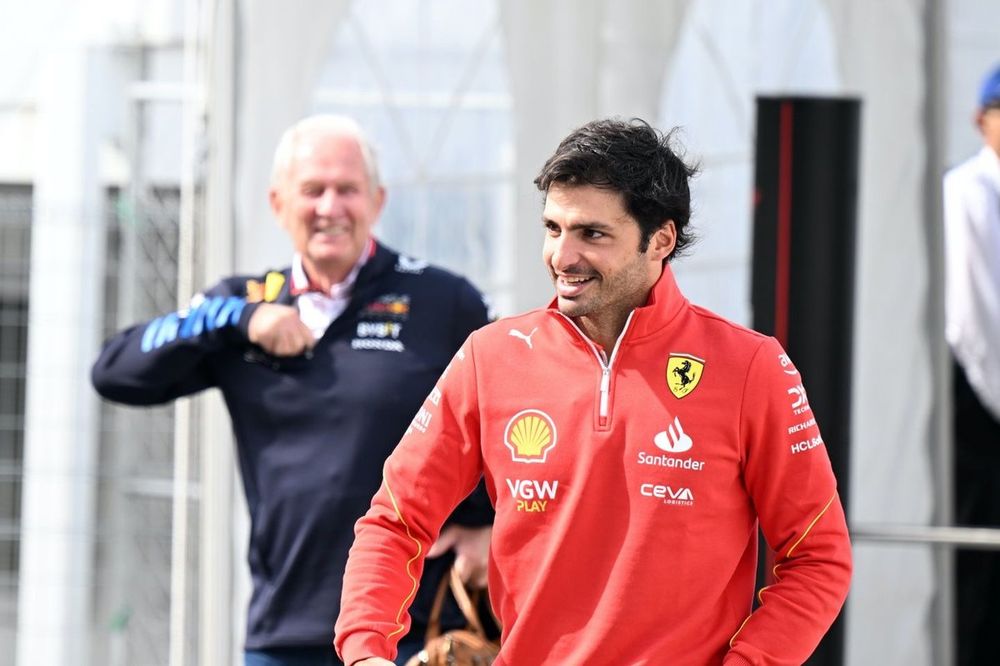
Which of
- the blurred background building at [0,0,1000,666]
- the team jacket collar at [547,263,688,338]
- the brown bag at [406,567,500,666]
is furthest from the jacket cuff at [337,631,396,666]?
the blurred background building at [0,0,1000,666]

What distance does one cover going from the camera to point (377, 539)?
6.86 ft

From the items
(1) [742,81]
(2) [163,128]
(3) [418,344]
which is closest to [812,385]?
(3) [418,344]

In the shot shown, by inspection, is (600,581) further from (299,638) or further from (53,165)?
(53,165)

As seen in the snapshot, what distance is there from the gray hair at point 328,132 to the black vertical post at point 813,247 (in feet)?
2.45

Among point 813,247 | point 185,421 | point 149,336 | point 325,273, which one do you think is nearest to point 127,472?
point 185,421

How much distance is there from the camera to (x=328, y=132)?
3.12m

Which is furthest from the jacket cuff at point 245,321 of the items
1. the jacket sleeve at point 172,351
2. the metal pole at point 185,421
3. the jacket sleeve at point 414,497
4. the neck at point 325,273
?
the metal pole at point 185,421

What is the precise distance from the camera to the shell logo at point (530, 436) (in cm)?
202

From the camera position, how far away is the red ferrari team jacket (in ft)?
6.43

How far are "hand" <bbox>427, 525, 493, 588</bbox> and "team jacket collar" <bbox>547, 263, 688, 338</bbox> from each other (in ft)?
3.13

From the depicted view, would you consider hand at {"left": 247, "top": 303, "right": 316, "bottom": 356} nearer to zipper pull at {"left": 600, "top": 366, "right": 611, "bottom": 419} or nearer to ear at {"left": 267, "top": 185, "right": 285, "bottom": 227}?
ear at {"left": 267, "top": 185, "right": 285, "bottom": 227}

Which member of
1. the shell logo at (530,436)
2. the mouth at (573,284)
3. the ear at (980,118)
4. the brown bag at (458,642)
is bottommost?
the brown bag at (458,642)

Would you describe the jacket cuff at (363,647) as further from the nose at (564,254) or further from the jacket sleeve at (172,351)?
the jacket sleeve at (172,351)

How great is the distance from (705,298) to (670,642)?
2288 millimetres
